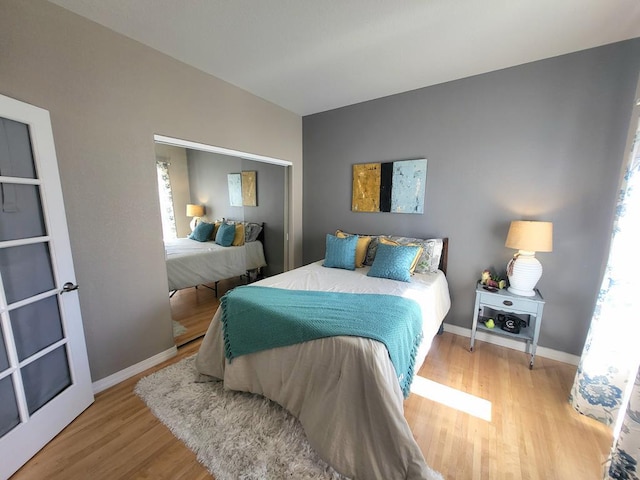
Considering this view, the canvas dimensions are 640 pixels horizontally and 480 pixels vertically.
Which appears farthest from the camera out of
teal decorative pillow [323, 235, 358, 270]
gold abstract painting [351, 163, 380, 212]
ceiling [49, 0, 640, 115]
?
gold abstract painting [351, 163, 380, 212]

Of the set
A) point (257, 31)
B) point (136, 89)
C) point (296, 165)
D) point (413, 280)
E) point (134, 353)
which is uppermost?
point (257, 31)

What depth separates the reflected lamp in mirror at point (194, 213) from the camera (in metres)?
2.74

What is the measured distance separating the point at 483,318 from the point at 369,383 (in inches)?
76.7

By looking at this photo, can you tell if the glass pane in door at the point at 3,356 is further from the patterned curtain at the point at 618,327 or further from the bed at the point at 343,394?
the patterned curtain at the point at 618,327

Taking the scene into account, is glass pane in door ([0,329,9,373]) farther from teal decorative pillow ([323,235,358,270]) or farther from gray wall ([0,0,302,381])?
teal decorative pillow ([323,235,358,270])

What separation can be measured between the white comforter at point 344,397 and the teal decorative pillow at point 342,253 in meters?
1.15

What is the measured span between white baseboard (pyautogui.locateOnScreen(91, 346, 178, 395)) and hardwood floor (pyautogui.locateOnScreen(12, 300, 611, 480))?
0.17 feet

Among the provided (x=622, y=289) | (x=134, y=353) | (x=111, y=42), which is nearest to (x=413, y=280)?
(x=622, y=289)

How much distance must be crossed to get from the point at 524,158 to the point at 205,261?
343 cm

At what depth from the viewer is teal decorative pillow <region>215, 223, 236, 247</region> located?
10.2 feet

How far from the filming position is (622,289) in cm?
152

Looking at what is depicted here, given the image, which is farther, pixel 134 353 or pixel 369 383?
pixel 134 353

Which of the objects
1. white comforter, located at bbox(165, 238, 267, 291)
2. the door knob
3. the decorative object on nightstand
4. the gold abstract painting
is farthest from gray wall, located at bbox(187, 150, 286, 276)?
the decorative object on nightstand

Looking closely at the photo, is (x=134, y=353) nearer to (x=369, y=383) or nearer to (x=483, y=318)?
(x=369, y=383)
